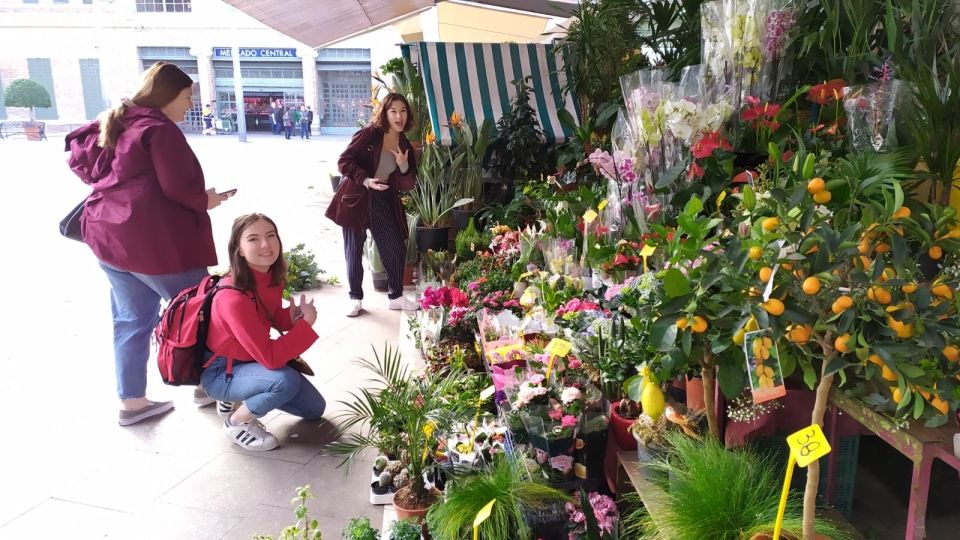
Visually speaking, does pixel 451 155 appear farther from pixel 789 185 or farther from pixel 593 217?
pixel 789 185

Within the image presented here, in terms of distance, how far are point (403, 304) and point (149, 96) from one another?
2424 millimetres

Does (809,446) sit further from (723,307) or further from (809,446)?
(723,307)

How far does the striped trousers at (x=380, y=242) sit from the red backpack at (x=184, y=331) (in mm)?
1820

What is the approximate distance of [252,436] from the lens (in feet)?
9.71

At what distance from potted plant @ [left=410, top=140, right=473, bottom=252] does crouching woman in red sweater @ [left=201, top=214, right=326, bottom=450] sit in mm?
2371

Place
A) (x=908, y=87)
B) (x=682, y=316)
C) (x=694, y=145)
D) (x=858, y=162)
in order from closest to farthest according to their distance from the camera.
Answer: (x=682, y=316) → (x=858, y=162) → (x=908, y=87) → (x=694, y=145)

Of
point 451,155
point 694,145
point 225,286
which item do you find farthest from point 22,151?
point 694,145

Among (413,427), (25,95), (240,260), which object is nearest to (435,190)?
(240,260)

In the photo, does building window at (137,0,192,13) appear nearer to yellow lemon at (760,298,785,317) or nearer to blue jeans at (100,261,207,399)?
blue jeans at (100,261,207,399)

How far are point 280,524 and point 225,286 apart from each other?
101cm

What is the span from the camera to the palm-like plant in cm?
538

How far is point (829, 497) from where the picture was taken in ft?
5.99

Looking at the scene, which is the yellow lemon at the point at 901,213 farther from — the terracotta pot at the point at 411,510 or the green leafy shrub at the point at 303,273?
the green leafy shrub at the point at 303,273

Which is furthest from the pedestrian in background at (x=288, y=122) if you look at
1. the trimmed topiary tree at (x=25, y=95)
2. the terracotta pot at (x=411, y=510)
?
the terracotta pot at (x=411, y=510)
